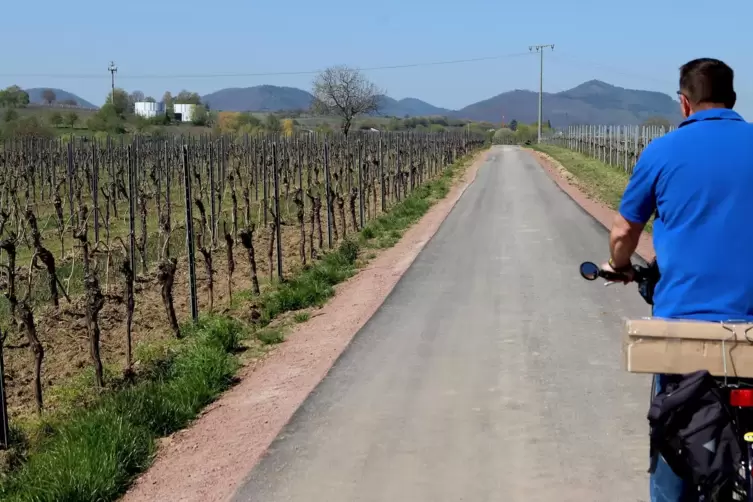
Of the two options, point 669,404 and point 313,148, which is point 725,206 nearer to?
point 669,404

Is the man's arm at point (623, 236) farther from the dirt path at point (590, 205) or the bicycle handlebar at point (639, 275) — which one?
the dirt path at point (590, 205)

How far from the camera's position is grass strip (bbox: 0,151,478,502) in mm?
4887

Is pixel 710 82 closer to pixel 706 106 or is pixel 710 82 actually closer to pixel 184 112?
pixel 706 106

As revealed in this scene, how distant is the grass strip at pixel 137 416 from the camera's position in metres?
4.89

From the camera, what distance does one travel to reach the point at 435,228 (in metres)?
17.2

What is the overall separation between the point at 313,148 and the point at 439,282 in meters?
24.0

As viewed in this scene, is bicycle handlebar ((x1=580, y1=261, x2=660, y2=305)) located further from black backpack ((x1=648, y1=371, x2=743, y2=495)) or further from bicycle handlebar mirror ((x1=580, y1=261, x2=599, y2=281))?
black backpack ((x1=648, y1=371, x2=743, y2=495))

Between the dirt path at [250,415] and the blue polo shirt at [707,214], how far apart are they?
2.81 m

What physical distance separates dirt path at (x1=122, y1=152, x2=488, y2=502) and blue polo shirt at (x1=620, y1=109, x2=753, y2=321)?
281 centimetres

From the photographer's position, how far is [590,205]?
Answer: 70.2 ft

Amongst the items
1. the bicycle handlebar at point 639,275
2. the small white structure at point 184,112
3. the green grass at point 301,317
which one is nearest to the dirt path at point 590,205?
the green grass at point 301,317

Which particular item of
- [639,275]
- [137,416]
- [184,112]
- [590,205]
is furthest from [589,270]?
[184,112]

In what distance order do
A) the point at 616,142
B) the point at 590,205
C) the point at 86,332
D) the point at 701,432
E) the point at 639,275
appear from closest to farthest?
the point at 701,432
the point at 639,275
the point at 86,332
the point at 590,205
the point at 616,142

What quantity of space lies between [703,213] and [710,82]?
1.56 ft
